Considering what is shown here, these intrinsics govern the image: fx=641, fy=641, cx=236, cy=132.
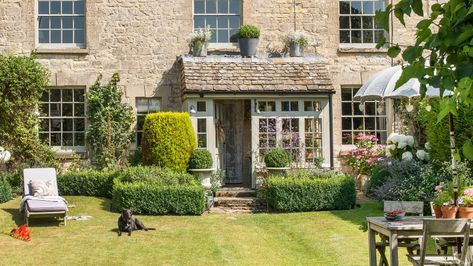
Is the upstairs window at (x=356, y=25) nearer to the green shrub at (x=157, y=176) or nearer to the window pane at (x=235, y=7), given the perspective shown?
the window pane at (x=235, y=7)

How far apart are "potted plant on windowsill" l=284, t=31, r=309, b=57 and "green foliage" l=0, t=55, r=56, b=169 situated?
681 centimetres

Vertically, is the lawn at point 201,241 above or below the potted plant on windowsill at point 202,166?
below

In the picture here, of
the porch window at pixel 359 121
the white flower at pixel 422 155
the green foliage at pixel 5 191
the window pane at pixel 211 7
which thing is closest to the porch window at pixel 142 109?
the window pane at pixel 211 7

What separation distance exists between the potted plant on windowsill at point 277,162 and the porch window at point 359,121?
10.8ft

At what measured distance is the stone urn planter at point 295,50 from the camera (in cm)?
1775

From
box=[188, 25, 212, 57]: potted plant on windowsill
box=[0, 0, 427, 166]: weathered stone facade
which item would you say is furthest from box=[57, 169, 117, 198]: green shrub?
box=[188, 25, 212, 57]: potted plant on windowsill

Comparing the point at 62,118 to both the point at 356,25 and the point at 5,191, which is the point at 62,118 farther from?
the point at 356,25

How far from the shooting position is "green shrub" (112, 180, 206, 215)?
13609 millimetres

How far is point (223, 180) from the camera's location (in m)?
16.9

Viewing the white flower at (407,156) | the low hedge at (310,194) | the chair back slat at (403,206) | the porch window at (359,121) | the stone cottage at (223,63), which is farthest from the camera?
the porch window at (359,121)

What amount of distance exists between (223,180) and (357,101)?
4.62m

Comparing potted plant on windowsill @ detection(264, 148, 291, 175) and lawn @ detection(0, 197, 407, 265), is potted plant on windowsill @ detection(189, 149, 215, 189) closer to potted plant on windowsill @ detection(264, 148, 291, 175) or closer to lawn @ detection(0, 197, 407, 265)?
potted plant on windowsill @ detection(264, 148, 291, 175)

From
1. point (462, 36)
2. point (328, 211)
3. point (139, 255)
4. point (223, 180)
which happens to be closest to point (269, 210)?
point (328, 211)

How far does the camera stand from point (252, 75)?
1677 cm
